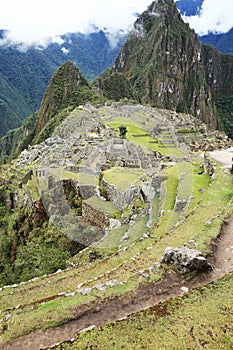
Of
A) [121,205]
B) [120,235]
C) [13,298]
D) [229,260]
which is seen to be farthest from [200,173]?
[13,298]

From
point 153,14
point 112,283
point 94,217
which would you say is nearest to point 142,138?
point 94,217

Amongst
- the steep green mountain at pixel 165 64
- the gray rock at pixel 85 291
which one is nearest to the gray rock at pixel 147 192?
the gray rock at pixel 85 291

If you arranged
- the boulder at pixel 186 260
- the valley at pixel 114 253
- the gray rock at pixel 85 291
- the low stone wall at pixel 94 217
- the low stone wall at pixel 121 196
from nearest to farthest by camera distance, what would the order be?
the valley at pixel 114 253, the gray rock at pixel 85 291, the boulder at pixel 186 260, the low stone wall at pixel 94 217, the low stone wall at pixel 121 196

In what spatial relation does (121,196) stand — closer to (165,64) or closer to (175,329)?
(175,329)

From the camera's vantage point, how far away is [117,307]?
6.42 metres

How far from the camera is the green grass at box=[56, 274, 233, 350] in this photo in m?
5.20

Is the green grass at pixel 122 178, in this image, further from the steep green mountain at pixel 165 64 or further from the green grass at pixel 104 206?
the steep green mountain at pixel 165 64

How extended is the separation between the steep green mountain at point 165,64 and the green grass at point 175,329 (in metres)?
122

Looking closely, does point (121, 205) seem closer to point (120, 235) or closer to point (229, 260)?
point (120, 235)

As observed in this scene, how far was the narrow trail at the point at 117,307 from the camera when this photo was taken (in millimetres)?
5797

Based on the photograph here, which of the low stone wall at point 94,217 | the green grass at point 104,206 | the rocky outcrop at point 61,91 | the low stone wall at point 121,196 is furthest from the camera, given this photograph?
the rocky outcrop at point 61,91

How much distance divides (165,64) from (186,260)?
145m

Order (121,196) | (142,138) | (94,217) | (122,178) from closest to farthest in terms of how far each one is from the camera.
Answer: (94,217), (121,196), (122,178), (142,138)

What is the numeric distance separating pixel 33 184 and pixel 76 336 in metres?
17.3
